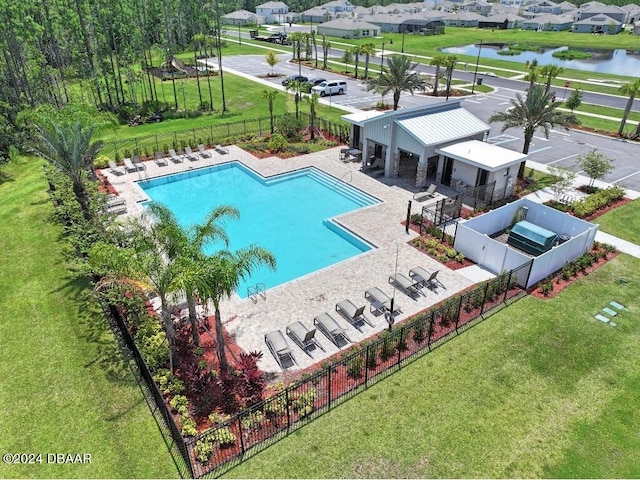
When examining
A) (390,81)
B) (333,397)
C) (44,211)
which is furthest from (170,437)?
(390,81)

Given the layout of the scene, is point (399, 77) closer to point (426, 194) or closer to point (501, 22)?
point (426, 194)

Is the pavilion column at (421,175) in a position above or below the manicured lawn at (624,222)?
above

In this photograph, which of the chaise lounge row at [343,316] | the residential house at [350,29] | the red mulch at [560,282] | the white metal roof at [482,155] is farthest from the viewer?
the residential house at [350,29]

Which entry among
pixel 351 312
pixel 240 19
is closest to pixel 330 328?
pixel 351 312

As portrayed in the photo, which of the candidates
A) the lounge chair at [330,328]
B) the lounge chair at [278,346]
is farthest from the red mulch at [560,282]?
the lounge chair at [278,346]

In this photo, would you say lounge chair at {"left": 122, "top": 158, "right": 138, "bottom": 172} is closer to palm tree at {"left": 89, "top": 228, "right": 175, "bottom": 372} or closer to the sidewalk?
palm tree at {"left": 89, "top": 228, "right": 175, "bottom": 372}

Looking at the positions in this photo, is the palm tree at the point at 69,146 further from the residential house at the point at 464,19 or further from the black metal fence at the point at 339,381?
the residential house at the point at 464,19

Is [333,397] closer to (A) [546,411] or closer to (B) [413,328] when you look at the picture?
(B) [413,328]

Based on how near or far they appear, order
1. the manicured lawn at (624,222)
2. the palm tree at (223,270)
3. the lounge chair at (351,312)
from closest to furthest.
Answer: the palm tree at (223,270), the lounge chair at (351,312), the manicured lawn at (624,222)
